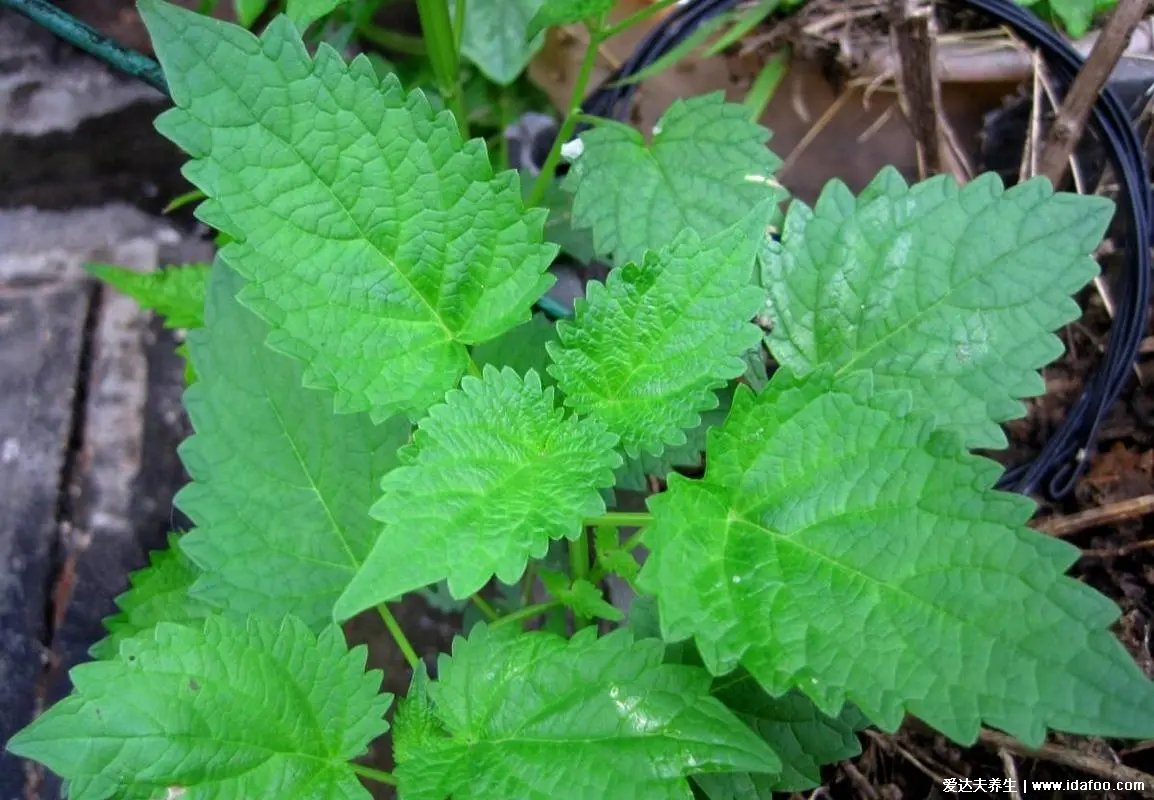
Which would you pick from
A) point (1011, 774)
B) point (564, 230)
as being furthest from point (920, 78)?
point (1011, 774)

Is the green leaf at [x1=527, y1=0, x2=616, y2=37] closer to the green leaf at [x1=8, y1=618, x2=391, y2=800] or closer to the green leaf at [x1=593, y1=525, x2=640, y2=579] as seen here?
the green leaf at [x1=593, y1=525, x2=640, y2=579]

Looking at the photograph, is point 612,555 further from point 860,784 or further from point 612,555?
point 860,784

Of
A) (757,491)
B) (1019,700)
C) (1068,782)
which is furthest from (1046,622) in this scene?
(1068,782)

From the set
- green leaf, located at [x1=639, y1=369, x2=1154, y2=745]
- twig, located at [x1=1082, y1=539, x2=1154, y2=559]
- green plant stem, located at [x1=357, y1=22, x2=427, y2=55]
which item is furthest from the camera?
green plant stem, located at [x1=357, y1=22, x2=427, y2=55]

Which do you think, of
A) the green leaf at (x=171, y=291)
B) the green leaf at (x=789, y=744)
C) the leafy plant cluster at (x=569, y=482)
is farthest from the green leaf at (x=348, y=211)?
the green leaf at (x=171, y=291)

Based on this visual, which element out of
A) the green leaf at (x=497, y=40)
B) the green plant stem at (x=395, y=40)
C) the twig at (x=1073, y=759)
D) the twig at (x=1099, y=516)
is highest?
the green leaf at (x=497, y=40)

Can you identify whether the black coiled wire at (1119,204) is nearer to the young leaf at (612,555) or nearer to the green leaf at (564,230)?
the green leaf at (564,230)

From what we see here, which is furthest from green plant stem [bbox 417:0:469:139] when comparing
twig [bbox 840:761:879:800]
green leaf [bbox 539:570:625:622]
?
twig [bbox 840:761:879:800]
